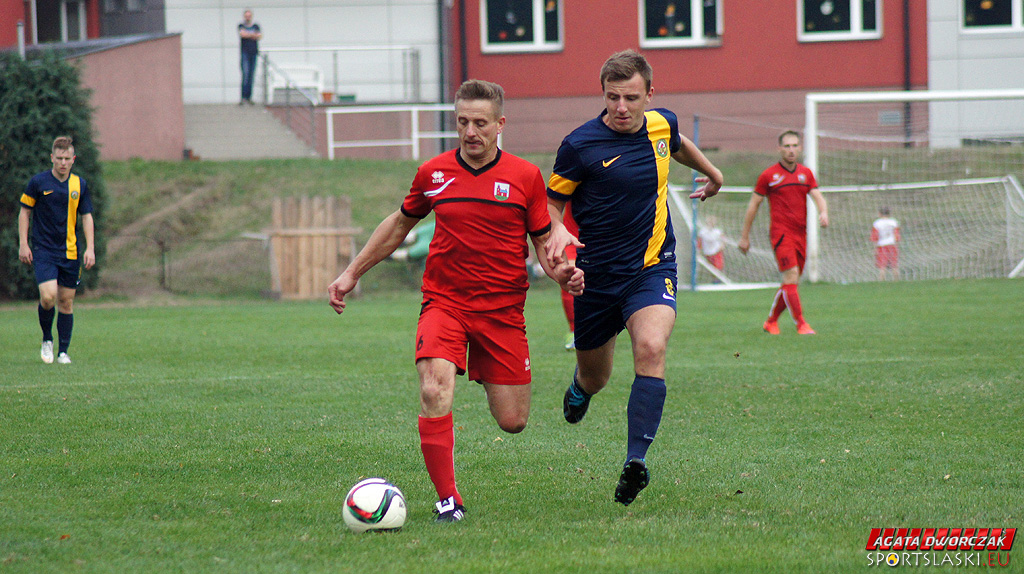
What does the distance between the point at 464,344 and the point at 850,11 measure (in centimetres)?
2466

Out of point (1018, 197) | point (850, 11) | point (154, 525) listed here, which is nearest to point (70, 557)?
point (154, 525)

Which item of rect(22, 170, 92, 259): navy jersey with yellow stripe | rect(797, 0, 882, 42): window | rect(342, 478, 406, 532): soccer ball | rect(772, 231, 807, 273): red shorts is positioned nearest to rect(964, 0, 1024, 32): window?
rect(797, 0, 882, 42): window

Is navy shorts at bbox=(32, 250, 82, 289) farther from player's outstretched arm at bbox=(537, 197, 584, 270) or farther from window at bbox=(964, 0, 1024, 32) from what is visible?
window at bbox=(964, 0, 1024, 32)

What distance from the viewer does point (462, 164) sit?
16.9ft

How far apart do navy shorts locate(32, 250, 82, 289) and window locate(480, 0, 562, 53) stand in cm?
1725

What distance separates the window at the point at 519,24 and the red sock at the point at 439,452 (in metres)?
23.0

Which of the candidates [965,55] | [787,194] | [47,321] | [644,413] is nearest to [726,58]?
[965,55]

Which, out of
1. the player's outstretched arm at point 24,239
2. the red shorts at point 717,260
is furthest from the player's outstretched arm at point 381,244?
the red shorts at point 717,260

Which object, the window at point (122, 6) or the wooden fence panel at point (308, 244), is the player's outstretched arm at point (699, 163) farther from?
the window at point (122, 6)

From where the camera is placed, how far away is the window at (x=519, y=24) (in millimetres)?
26984

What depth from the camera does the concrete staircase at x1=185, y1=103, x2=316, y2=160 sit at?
25531mm

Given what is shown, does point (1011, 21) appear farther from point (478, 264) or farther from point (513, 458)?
point (478, 264)

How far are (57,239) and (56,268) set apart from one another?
30 cm

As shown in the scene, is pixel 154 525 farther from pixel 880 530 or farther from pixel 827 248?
pixel 827 248
